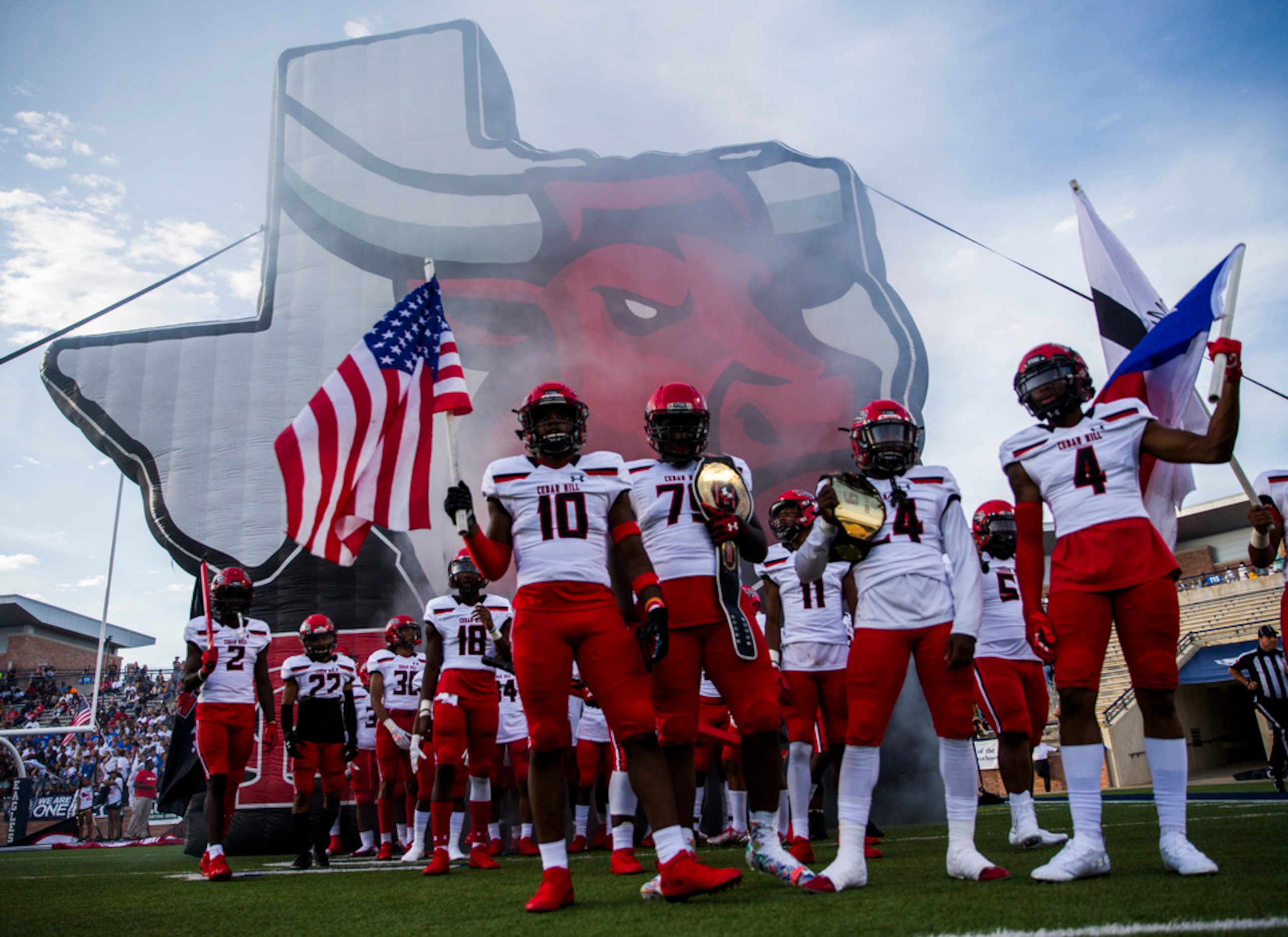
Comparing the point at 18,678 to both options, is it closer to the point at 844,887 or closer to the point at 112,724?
the point at 112,724

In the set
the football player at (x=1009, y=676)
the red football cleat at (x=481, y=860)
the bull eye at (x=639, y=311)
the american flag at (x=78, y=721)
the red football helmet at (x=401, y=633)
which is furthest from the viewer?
the american flag at (x=78, y=721)

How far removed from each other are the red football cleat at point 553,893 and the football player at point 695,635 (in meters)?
0.69

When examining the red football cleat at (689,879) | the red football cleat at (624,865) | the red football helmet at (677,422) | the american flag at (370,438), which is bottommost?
the red football cleat at (624,865)

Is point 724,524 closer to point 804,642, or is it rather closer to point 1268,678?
point 804,642

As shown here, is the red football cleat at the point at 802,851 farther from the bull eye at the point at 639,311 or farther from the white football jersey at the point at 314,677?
the bull eye at the point at 639,311

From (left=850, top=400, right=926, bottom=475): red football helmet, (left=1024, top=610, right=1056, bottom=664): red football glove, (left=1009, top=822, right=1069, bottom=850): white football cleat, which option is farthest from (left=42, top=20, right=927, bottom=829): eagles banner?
(left=1024, top=610, right=1056, bottom=664): red football glove

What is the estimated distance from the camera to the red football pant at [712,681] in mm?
3936

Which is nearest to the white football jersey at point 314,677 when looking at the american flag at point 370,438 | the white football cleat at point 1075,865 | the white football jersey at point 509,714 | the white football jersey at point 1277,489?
the white football jersey at point 509,714

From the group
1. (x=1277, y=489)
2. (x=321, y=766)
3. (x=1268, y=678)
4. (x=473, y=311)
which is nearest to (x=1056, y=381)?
(x=1277, y=489)

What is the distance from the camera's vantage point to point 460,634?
688 centimetres

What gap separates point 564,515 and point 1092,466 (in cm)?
237

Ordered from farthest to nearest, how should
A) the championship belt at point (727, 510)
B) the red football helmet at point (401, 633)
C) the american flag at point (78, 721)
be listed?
1. the american flag at point (78, 721)
2. the red football helmet at point (401, 633)
3. the championship belt at point (727, 510)

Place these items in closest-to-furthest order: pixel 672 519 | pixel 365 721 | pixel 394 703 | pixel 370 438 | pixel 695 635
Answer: pixel 695 635 < pixel 672 519 < pixel 370 438 < pixel 394 703 < pixel 365 721

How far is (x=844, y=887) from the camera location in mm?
3629
